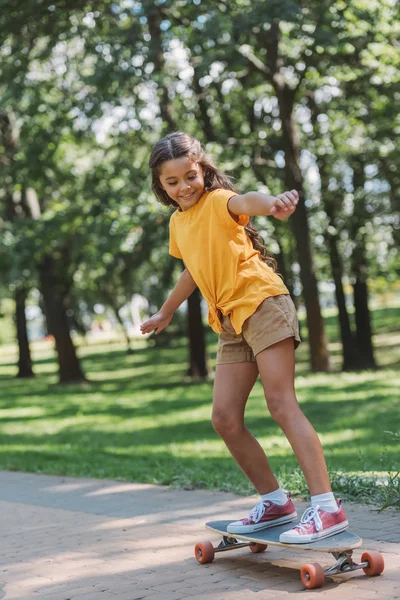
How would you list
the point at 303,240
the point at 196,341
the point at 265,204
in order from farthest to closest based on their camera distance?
1. the point at 196,341
2. the point at 303,240
3. the point at 265,204

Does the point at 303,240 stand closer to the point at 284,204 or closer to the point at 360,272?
the point at 360,272

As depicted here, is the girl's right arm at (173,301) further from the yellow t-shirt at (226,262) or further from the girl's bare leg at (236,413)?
the girl's bare leg at (236,413)

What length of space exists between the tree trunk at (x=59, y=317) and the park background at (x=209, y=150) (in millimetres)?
47

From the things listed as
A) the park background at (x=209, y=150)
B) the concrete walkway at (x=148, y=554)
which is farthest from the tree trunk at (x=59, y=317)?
the concrete walkway at (x=148, y=554)

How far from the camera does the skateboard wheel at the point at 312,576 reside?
3.88 metres

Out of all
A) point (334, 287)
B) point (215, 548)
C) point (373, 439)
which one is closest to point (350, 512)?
point (215, 548)

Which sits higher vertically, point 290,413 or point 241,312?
point 241,312

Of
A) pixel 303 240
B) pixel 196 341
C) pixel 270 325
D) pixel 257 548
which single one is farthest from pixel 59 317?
pixel 270 325

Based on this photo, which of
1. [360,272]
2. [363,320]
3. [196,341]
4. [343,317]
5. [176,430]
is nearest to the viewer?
[176,430]

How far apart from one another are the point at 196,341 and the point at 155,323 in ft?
57.2

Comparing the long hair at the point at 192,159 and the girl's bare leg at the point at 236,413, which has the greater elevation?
the long hair at the point at 192,159

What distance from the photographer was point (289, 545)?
4.06 meters

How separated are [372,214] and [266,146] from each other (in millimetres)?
3026

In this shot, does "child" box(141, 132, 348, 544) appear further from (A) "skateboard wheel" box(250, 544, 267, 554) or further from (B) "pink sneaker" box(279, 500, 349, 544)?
(A) "skateboard wheel" box(250, 544, 267, 554)
